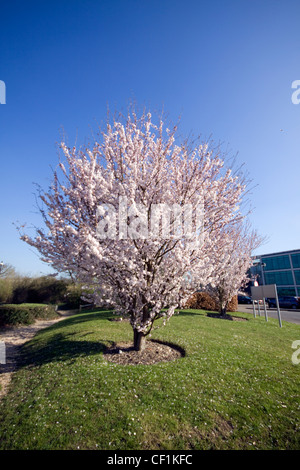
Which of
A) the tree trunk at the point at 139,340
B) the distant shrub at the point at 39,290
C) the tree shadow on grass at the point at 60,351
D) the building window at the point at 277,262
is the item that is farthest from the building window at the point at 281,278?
the tree shadow on grass at the point at 60,351

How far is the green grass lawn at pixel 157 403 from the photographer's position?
428 cm

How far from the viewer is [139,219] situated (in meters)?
7.29

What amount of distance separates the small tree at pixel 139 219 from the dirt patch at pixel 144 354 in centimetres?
54

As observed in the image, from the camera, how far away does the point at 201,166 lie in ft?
27.7

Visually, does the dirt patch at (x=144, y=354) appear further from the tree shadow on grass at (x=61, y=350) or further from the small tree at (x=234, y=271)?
the small tree at (x=234, y=271)

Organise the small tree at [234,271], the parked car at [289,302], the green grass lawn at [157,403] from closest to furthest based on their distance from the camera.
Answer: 1. the green grass lawn at [157,403]
2. the small tree at [234,271]
3. the parked car at [289,302]

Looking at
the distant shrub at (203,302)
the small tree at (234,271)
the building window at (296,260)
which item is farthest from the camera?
the building window at (296,260)

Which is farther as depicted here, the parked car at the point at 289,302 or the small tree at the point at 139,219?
the parked car at the point at 289,302

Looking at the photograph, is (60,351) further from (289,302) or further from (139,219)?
(289,302)

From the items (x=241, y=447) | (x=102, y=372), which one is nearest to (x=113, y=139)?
(x=102, y=372)

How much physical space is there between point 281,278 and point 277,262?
4632mm

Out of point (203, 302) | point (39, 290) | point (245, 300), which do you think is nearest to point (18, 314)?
point (39, 290)

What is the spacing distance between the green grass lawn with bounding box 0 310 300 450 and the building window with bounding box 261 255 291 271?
60.4 m

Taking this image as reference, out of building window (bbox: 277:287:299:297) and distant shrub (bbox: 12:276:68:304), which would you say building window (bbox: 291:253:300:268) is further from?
distant shrub (bbox: 12:276:68:304)
